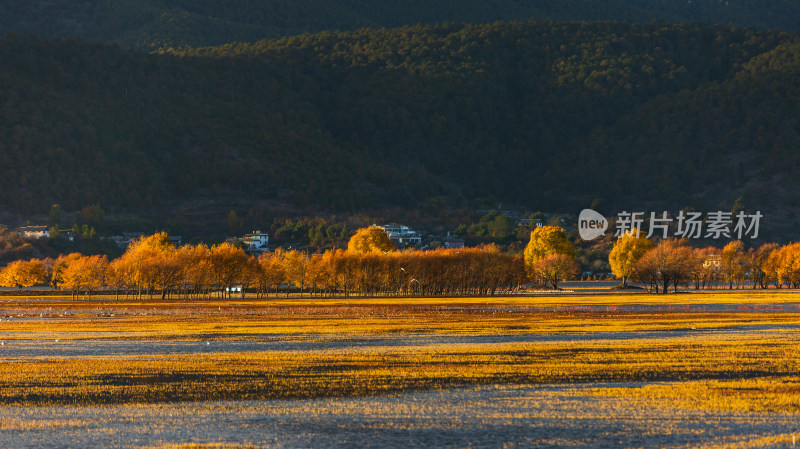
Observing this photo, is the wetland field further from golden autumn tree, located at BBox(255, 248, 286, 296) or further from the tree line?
golden autumn tree, located at BBox(255, 248, 286, 296)

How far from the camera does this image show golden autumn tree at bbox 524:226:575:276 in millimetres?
180000

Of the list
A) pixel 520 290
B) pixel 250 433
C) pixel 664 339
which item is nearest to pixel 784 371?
pixel 664 339

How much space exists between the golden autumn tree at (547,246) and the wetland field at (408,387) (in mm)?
108338

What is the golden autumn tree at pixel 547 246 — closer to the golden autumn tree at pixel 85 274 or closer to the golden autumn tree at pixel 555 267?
the golden autumn tree at pixel 555 267

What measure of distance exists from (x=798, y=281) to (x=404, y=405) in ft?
519

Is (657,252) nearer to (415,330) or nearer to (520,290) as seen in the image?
(520,290)

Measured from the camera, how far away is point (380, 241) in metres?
190

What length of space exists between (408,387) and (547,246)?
142 meters

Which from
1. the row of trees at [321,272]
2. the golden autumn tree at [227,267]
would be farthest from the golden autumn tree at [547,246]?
the golden autumn tree at [227,267]

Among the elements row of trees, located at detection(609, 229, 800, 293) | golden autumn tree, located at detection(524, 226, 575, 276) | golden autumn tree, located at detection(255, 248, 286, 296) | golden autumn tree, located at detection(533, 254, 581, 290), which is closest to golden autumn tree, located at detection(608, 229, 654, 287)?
row of trees, located at detection(609, 229, 800, 293)

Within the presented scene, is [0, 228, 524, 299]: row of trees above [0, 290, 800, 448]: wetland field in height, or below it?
above

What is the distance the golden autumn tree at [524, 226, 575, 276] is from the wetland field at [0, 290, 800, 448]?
108338 millimetres

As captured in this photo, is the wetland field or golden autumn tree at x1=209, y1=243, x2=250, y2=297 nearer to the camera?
the wetland field

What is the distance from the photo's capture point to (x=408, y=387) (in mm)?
39781
